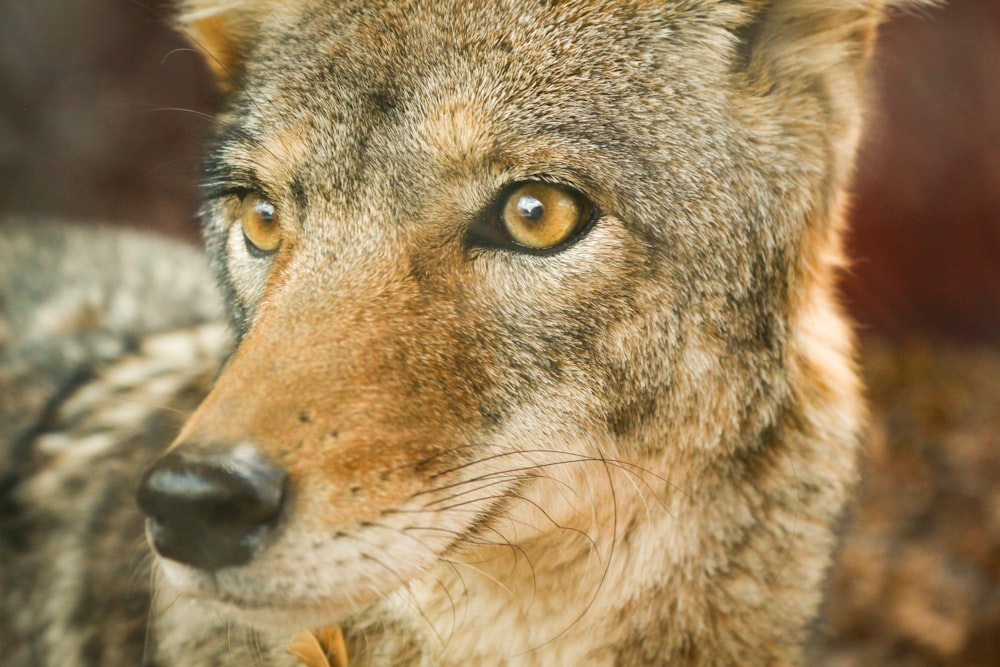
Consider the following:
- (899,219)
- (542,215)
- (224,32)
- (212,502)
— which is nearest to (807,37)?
(542,215)

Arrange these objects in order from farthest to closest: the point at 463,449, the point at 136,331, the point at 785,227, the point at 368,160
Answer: the point at 136,331 < the point at 785,227 < the point at 368,160 < the point at 463,449

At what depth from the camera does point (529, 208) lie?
161 cm

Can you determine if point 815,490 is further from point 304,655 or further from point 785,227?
point 304,655

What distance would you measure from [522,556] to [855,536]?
8.02ft

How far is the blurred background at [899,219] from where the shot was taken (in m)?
2.77

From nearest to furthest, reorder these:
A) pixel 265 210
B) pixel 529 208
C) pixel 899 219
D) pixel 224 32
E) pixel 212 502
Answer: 1. pixel 212 502
2. pixel 529 208
3. pixel 265 210
4. pixel 224 32
5. pixel 899 219

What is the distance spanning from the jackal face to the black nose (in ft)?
0.20

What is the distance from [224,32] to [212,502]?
1261mm

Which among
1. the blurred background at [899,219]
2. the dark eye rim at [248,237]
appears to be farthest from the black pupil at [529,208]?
the blurred background at [899,219]

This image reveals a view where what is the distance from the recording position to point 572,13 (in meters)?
1.70

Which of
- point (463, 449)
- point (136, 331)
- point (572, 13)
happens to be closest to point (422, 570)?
point (463, 449)

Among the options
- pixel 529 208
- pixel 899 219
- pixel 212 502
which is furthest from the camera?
pixel 899 219

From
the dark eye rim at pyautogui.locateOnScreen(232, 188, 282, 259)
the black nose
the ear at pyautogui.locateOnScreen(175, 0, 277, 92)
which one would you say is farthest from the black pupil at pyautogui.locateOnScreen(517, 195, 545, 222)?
the ear at pyautogui.locateOnScreen(175, 0, 277, 92)

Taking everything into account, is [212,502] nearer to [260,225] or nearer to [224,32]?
[260,225]
